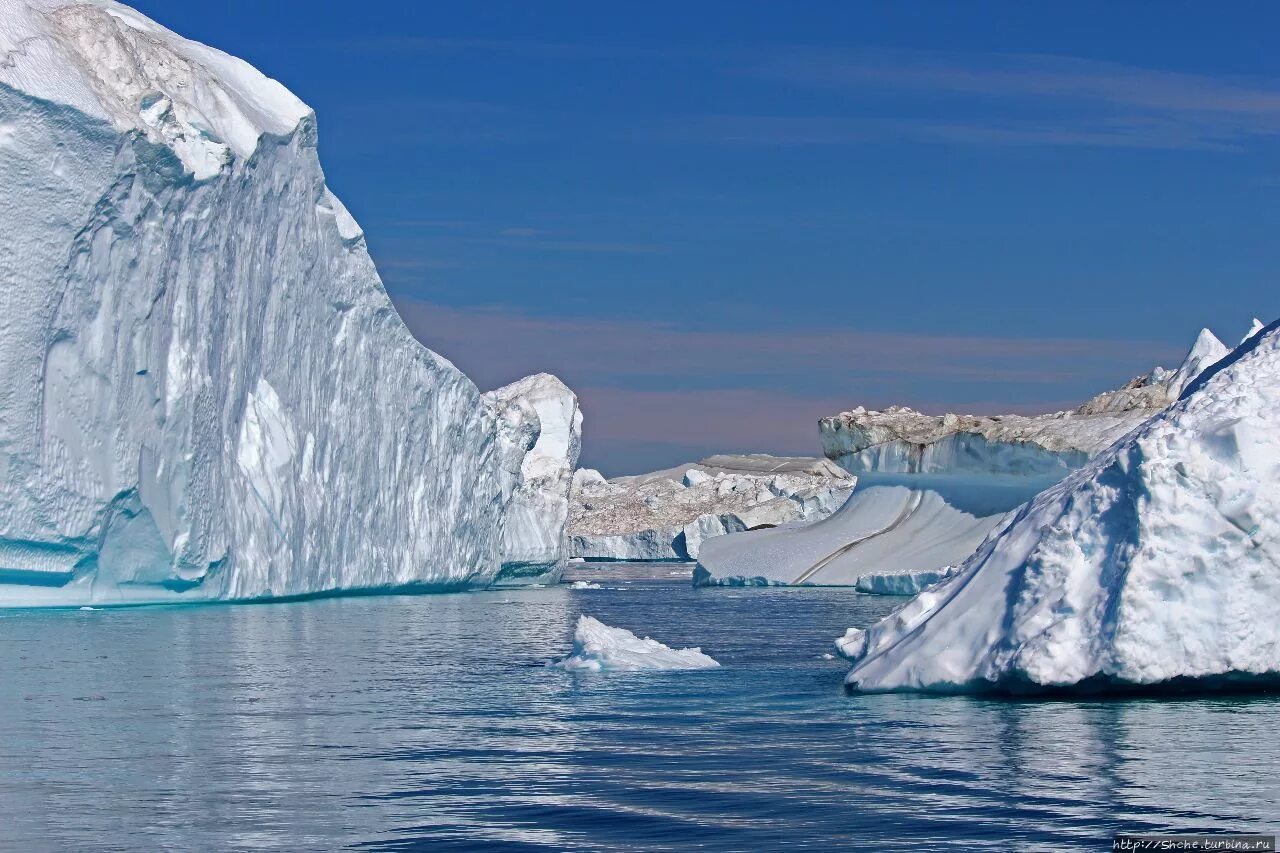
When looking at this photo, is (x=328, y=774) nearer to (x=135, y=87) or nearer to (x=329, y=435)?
(x=135, y=87)

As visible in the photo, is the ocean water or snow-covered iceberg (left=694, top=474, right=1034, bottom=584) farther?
snow-covered iceberg (left=694, top=474, right=1034, bottom=584)

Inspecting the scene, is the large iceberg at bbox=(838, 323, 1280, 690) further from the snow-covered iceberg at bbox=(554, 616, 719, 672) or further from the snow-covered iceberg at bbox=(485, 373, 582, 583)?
the snow-covered iceberg at bbox=(485, 373, 582, 583)

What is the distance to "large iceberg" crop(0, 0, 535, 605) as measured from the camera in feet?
64.3

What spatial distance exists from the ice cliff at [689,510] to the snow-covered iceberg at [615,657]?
137 ft

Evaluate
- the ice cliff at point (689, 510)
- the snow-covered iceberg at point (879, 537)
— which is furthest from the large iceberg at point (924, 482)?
the ice cliff at point (689, 510)

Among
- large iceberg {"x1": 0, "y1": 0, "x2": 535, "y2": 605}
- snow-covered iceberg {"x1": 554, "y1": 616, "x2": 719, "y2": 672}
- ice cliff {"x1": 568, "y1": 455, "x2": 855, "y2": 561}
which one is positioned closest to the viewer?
snow-covered iceberg {"x1": 554, "y1": 616, "x2": 719, "y2": 672}

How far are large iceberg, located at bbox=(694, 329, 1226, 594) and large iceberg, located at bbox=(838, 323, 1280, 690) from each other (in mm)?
17378

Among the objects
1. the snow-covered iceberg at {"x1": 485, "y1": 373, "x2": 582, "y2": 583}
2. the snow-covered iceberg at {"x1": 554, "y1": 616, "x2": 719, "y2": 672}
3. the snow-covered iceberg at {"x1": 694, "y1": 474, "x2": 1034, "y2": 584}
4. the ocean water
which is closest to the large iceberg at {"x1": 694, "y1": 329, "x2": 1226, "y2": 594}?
the snow-covered iceberg at {"x1": 694, "y1": 474, "x2": 1034, "y2": 584}

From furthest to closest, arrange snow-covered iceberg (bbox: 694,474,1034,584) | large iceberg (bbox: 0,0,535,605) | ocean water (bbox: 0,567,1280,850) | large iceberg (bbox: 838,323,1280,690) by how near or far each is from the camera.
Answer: snow-covered iceberg (bbox: 694,474,1034,584) → large iceberg (bbox: 0,0,535,605) → large iceberg (bbox: 838,323,1280,690) → ocean water (bbox: 0,567,1280,850)

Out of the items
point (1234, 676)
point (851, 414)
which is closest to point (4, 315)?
point (1234, 676)

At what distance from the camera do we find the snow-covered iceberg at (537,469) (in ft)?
117

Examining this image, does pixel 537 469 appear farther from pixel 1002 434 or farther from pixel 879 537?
pixel 1002 434

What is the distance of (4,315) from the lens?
19.5 meters

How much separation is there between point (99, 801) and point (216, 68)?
1914 cm
